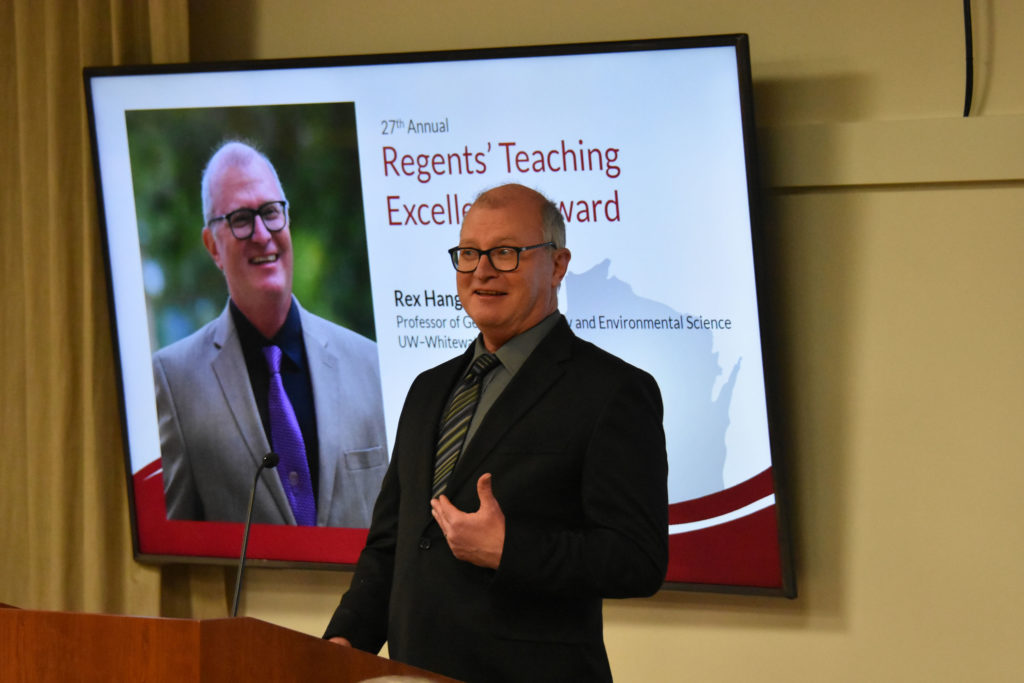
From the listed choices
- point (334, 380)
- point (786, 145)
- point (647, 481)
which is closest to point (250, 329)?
A: point (334, 380)

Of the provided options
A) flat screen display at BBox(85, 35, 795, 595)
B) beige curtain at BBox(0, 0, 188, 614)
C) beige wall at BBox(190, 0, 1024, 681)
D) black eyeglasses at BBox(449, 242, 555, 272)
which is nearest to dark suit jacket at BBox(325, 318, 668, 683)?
black eyeglasses at BBox(449, 242, 555, 272)

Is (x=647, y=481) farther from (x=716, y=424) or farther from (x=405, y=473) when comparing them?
(x=716, y=424)

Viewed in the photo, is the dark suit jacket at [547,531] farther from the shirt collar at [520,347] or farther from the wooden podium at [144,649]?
the wooden podium at [144,649]

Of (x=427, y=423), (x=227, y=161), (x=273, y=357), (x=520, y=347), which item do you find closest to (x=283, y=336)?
(x=273, y=357)

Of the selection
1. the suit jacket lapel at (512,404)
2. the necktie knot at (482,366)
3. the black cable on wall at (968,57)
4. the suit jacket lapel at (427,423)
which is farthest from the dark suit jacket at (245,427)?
the black cable on wall at (968,57)

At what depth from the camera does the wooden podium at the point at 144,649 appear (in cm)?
122

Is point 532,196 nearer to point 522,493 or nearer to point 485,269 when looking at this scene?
point 485,269

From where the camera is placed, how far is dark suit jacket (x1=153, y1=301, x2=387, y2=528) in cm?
343

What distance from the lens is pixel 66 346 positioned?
3.68 meters

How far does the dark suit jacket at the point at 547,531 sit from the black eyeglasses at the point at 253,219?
174cm

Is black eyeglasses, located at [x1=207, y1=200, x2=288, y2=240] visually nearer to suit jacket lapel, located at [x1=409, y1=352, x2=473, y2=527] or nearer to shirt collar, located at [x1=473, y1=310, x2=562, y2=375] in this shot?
suit jacket lapel, located at [x1=409, y1=352, x2=473, y2=527]

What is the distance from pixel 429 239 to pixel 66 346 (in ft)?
4.29

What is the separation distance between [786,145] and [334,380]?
4.93 feet

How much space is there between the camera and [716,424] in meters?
3.11
